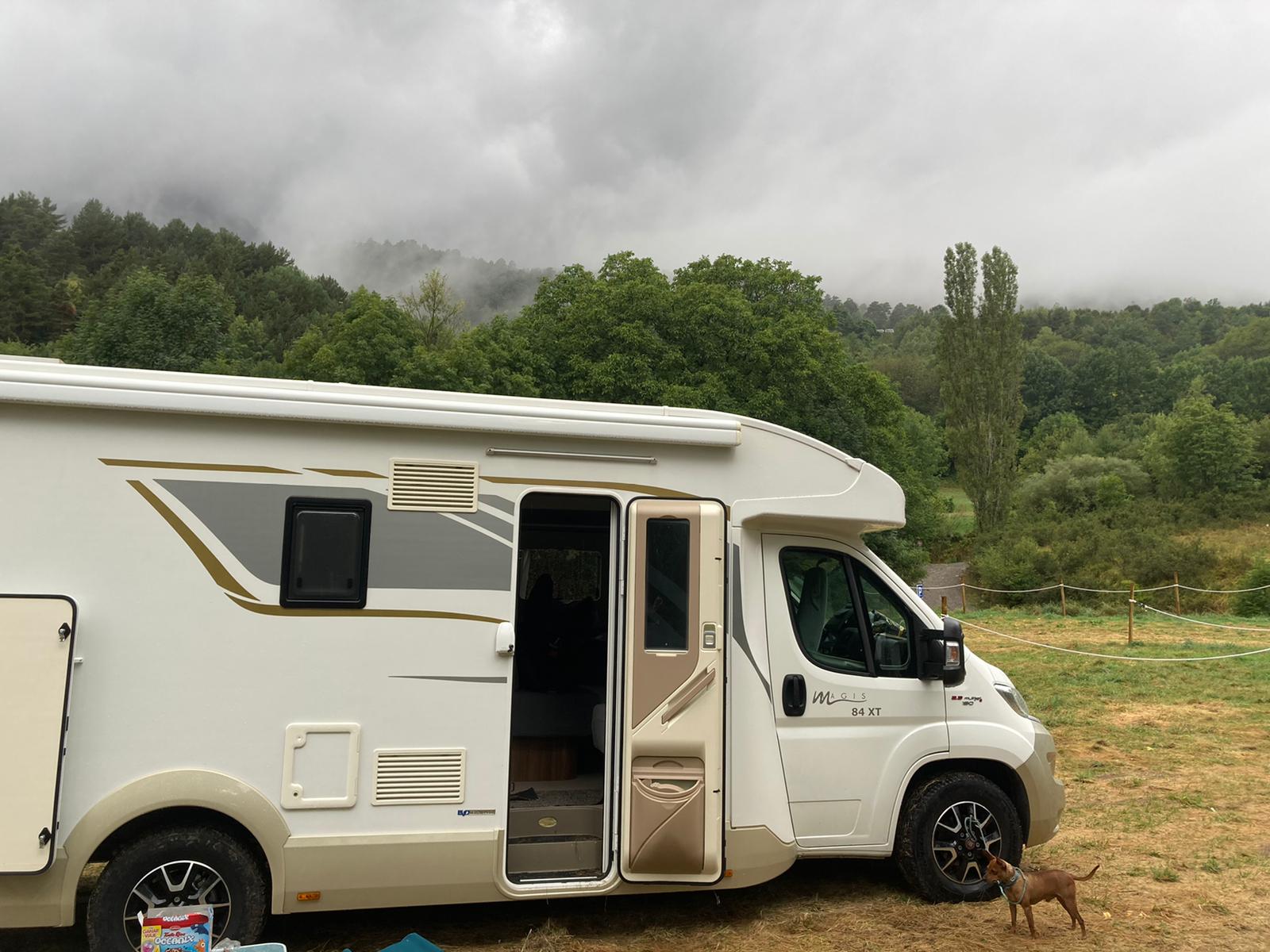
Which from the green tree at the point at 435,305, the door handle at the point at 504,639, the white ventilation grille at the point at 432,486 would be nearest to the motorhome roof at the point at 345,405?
the white ventilation grille at the point at 432,486

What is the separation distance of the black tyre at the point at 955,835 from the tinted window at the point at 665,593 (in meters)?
1.84

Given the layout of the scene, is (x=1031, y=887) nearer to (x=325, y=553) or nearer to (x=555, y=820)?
(x=555, y=820)

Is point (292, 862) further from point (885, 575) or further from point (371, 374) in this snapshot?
point (371, 374)

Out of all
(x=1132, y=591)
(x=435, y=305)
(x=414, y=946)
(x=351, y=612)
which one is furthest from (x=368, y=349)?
(x=414, y=946)

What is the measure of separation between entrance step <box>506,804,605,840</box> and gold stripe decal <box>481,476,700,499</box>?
1722 mm

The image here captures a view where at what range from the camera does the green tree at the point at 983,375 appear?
46.0 metres

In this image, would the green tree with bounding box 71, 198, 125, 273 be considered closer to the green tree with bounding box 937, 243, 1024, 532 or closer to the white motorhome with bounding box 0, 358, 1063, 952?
the green tree with bounding box 937, 243, 1024, 532

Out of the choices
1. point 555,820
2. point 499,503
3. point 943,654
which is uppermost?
point 499,503

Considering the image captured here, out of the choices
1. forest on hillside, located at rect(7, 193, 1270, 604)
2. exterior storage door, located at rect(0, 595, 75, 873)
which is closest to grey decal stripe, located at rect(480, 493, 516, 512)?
exterior storage door, located at rect(0, 595, 75, 873)

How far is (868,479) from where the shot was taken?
18.6 ft

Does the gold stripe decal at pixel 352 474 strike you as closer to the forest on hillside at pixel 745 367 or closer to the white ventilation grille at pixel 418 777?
the white ventilation grille at pixel 418 777

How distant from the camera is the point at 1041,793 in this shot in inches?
225

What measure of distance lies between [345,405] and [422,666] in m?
1.37

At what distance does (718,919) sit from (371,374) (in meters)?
29.4
